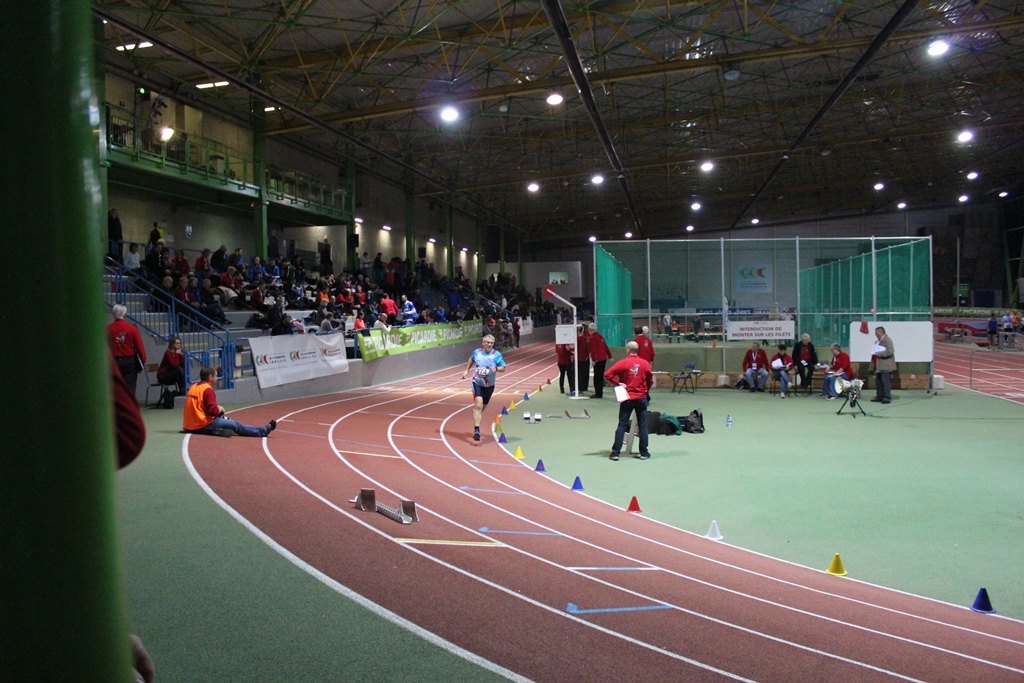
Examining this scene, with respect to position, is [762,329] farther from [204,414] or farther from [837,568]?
[204,414]

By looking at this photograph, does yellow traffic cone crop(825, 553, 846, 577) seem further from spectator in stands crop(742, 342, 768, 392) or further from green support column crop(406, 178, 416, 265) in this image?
green support column crop(406, 178, 416, 265)

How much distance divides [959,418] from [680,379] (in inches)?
315

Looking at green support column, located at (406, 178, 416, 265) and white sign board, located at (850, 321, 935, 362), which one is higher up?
green support column, located at (406, 178, 416, 265)

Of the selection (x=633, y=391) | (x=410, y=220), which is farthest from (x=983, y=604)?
(x=410, y=220)

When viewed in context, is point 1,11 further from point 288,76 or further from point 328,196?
point 328,196

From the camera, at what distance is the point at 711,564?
669 cm

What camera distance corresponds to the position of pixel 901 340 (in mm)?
20500

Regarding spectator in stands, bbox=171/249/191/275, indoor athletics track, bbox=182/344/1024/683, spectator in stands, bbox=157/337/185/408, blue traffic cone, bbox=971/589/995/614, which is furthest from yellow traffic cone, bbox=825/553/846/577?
spectator in stands, bbox=171/249/191/275

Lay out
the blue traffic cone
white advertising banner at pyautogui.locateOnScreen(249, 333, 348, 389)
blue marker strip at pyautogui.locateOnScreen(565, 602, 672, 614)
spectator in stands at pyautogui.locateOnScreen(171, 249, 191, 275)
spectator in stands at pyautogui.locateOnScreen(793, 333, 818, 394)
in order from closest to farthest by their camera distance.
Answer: blue marker strip at pyautogui.locateOnScreen(565, 602, 672, 614), the blue traffic cone, white advertising banner at pyautogui.locateOnScreen(249, 333, 348, 389), spectator in stands at pyautogui.locateOnScreen(793, 333, 818, 394), spectator in stands at pyautogui.locateOnScreen(171, 249, 191, 275)

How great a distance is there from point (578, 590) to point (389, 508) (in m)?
2.71

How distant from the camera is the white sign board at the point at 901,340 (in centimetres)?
2033

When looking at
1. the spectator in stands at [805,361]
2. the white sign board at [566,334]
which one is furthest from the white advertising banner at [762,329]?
the white sign board at [566,334]

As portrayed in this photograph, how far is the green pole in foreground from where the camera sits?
2.31 feet

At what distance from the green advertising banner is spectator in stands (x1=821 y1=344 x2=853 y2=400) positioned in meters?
13.6
